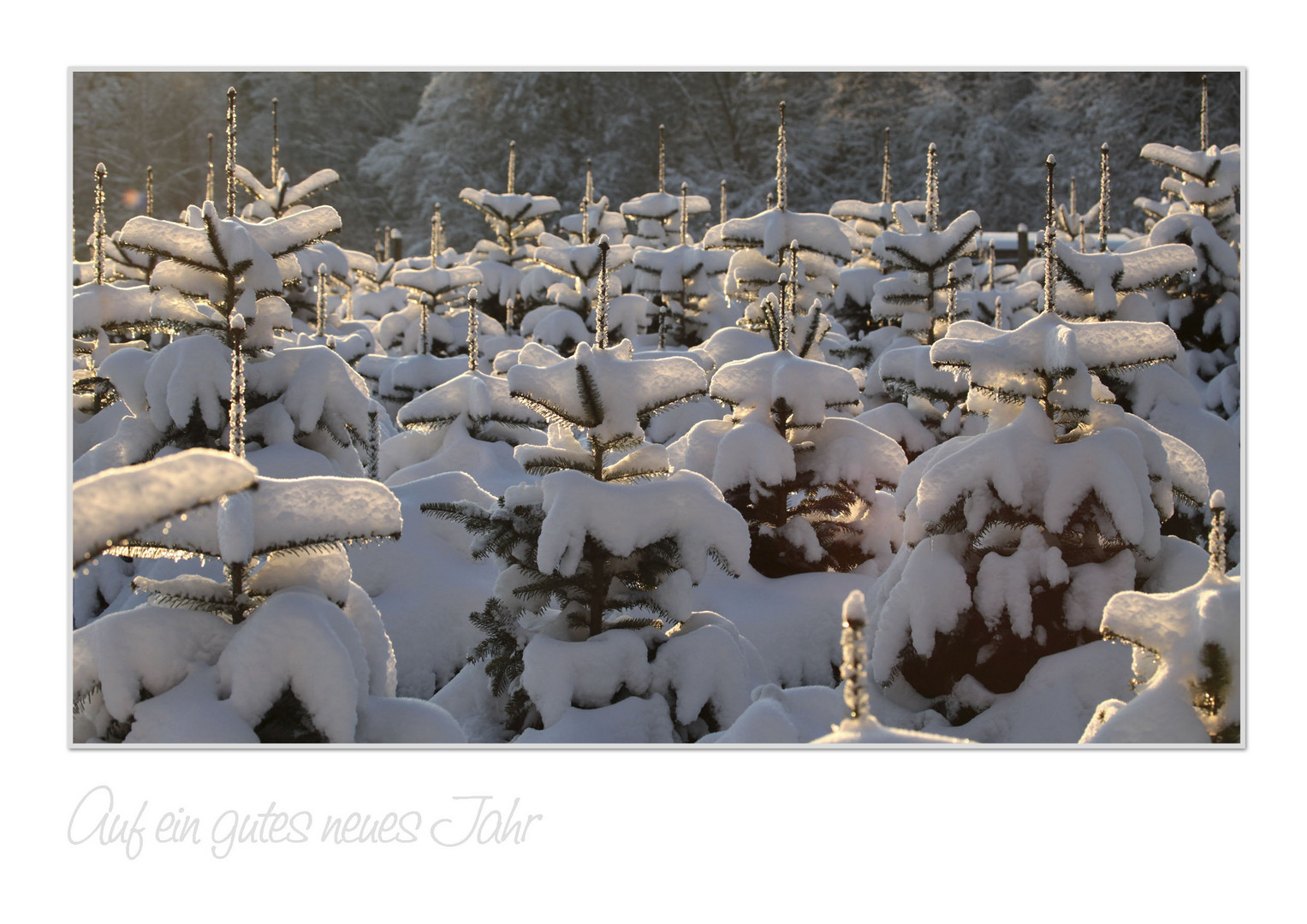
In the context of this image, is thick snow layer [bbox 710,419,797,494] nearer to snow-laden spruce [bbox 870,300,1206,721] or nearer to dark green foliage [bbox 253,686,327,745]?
snow-laden spruce [bbox 870,300,1206,721]

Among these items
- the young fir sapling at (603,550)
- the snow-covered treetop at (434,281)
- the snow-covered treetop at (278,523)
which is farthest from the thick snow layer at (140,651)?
the snow-covered treetop at (434,281)

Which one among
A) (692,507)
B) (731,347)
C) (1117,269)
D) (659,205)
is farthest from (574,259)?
(692,507)

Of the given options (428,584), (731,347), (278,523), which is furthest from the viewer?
(731,347)

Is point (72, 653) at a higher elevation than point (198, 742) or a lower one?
higher

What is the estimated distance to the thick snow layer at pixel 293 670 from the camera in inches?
129

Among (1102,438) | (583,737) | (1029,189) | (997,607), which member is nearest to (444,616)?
(583,737)

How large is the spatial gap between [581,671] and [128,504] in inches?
88.1

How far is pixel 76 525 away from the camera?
8.34 feet

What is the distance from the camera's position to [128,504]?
2.48 m

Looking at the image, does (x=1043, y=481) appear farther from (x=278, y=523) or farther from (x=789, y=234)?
(x=789, y=234)

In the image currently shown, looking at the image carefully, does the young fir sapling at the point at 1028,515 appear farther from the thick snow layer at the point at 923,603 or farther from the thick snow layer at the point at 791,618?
the thick snow layer at the point at 791,618

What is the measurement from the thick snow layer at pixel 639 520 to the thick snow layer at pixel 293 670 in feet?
3.42
